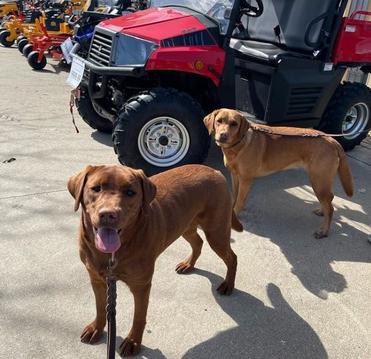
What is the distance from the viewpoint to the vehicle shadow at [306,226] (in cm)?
335

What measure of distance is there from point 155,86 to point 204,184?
2.57 meters

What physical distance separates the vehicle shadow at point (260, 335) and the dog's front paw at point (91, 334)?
532 millimetres

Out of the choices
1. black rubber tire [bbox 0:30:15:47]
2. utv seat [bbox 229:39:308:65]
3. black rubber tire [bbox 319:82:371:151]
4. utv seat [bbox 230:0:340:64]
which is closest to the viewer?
utv seat [bbox 229:39:308:65]

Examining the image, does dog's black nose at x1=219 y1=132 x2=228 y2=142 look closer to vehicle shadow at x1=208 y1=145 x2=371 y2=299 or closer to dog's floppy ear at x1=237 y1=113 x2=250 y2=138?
dog's floppy ear at x1=237 y1=113 x2=250 y2=138

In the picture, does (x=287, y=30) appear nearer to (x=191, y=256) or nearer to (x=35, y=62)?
(x=191, y=256)

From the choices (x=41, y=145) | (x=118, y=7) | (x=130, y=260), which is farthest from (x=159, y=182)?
(x=118, y=7)

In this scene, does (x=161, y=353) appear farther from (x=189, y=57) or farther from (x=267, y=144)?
(x=189, y=57)

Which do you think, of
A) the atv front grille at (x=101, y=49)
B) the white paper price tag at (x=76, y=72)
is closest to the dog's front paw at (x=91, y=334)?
the atv front grille at (x=101, y=49)

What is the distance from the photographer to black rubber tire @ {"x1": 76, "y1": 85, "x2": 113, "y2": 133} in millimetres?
5734

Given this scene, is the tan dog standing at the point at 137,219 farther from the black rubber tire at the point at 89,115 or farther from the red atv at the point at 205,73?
the black rubber tire at the point at 89,115

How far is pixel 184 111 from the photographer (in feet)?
14.8

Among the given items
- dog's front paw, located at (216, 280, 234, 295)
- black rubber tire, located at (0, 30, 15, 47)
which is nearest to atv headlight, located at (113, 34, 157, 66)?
dog's front paw, located at (216, 280, 234, 295)

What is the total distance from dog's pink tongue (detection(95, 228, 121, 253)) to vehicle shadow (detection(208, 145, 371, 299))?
179cm

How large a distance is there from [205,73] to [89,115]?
2054mm
